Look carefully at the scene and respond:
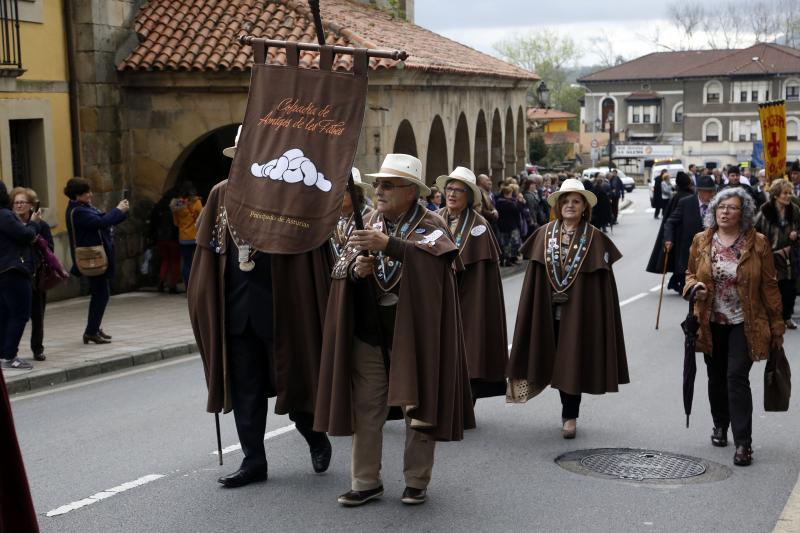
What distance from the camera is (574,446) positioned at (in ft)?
26.8

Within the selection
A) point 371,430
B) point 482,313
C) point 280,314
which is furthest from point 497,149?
point 371,430

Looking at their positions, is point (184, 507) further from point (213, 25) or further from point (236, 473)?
point (213, 25)

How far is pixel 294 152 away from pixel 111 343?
24.7 feet

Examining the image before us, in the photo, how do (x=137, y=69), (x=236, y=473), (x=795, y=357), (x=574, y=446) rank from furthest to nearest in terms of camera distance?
(x=137, y=69), (x=795, y=357), (x=574, y=446), (x=236, y=473)

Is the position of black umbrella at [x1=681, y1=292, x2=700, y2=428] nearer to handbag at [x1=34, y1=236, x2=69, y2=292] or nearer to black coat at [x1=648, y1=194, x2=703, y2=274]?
handbag at [x1=34, y1=236, x2=69, y2=292]

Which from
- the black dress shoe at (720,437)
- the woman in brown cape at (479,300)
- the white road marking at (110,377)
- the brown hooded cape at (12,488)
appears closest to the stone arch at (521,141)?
the white road marking at (110,377)

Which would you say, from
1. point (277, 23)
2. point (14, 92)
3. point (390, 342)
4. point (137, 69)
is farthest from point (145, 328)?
point (390, 342)

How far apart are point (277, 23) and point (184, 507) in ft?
44.8

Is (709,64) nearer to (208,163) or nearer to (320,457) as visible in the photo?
(208,163)

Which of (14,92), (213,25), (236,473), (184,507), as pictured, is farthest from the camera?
(213,25)

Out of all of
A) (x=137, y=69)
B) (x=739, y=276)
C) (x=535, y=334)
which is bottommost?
(x=535, y=334)

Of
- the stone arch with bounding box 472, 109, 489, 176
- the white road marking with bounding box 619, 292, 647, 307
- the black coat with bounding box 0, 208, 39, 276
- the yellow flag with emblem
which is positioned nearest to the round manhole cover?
the black coat with bounding box 0, 208, 39, 276

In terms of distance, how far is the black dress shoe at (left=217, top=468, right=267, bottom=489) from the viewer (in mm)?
6992

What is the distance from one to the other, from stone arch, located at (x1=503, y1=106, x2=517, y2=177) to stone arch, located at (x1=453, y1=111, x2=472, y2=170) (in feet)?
14.7
